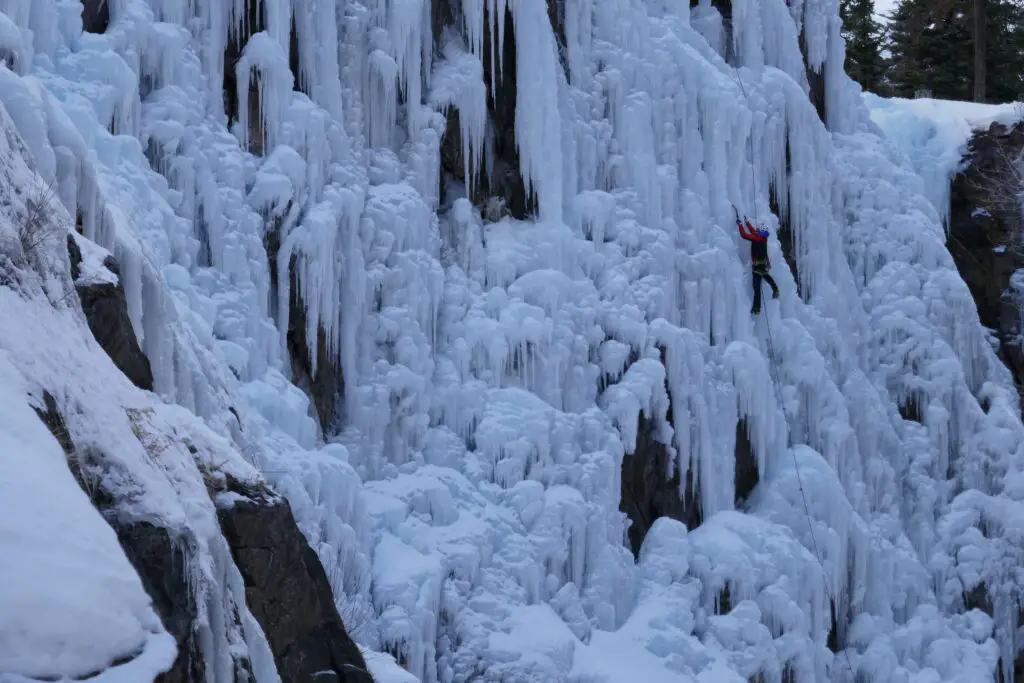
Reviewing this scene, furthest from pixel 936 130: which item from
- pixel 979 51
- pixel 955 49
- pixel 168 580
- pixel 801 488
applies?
pixel 168 580

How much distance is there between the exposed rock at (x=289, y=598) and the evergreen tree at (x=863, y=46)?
23622 millimetres

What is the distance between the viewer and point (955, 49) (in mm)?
27266

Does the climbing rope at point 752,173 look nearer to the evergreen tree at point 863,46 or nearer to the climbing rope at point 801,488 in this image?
the climbing rope at point 801,488

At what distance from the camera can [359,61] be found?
12.9m

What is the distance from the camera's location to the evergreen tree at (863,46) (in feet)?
92.6

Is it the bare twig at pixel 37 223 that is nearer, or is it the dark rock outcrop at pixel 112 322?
the bare twig at pixel 37 223

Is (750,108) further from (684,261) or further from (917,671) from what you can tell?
(917,671)

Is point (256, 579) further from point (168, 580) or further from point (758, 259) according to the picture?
point (758, 259)

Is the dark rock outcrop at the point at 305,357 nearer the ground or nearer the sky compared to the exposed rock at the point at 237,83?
nearer the ground

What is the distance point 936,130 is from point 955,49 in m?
7.46

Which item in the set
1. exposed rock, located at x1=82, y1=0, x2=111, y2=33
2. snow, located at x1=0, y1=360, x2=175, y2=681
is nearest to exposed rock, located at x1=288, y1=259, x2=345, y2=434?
exposed rock, located at x1=82, y1=0, x2=111, y2=33

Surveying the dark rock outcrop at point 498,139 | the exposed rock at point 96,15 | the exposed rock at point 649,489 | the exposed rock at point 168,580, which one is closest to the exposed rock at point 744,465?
the exposed rock at point 649,489

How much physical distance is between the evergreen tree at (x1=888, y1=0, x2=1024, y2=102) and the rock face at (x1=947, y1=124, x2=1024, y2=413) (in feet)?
22.0

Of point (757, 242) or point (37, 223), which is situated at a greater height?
point (37, 223)
